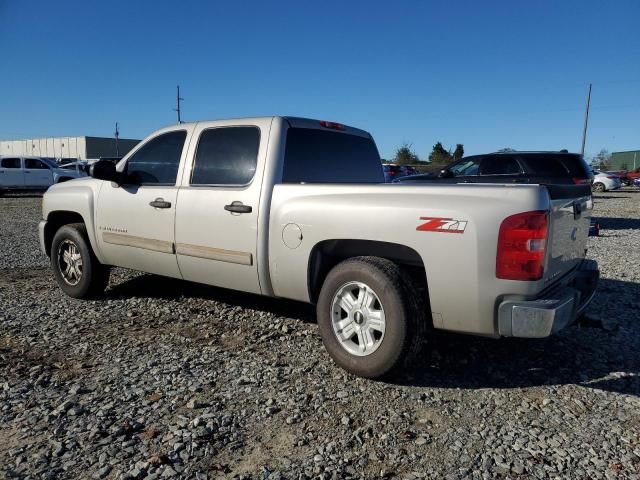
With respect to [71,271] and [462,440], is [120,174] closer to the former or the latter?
[71,271]

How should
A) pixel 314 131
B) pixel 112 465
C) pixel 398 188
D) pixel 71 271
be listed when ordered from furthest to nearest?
1. pixel 71 271
2. pixel 314 131
3. pixel 398 188
4. pixel 112 465

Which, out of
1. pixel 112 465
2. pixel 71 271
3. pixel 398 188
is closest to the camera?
pixel 112 465

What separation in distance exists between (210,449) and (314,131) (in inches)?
113

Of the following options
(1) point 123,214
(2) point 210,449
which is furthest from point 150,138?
(2) point 210,449

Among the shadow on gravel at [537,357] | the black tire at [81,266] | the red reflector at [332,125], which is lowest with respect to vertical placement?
the shadow on gravel at [537,357]

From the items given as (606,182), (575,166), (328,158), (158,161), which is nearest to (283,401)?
(328,158)

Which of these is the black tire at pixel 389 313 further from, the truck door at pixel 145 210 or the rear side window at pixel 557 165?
the rear side window at pixel 557 165

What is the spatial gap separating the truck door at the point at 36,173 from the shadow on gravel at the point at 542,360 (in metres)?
24.2

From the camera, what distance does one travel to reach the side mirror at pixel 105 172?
4.99 m

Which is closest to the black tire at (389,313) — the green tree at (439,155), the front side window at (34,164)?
the front side window at (34,164)

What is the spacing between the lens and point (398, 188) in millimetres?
3564

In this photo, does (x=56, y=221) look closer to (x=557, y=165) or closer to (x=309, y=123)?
(x=309, y=123)

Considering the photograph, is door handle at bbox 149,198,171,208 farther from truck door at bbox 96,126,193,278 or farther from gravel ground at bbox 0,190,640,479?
gravel ground at bbox 0,190,640,479

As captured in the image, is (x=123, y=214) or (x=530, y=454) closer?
(x=530, y=454)
